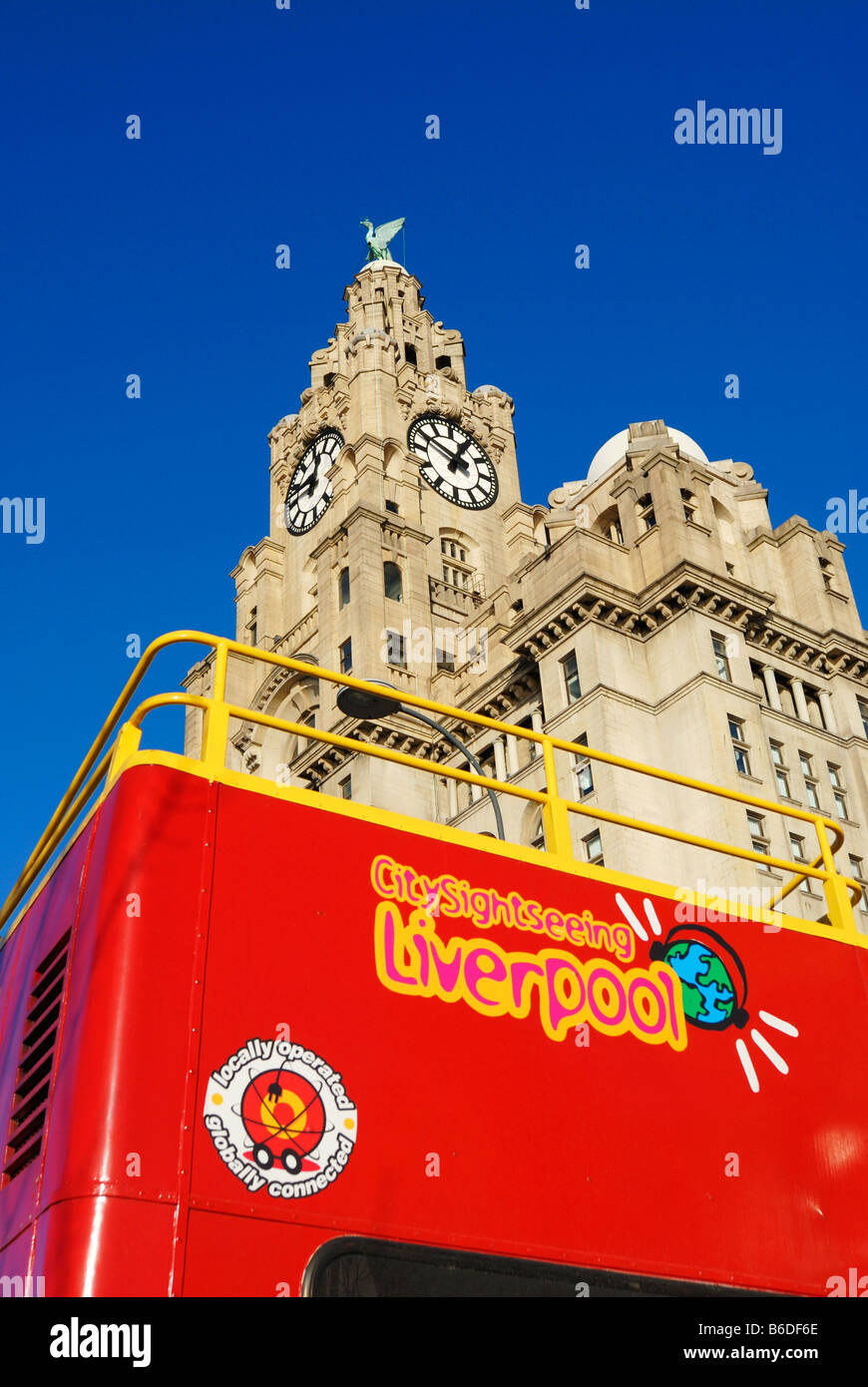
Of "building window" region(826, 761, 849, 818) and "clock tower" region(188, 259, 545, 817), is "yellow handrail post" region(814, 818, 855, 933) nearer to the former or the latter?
"building window" region(826, 761, 849, 818)

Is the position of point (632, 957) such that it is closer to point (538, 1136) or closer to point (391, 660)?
point (538, 1136)

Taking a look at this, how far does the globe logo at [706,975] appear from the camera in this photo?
10.3 metres

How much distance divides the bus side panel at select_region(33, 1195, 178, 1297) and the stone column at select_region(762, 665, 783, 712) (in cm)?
4856

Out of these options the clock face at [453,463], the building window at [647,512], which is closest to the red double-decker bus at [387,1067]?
the building window at [647,512]

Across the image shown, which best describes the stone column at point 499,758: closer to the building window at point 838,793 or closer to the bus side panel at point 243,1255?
the building window at point 838,793

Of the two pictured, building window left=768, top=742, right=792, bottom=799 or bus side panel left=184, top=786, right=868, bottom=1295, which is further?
building window left=768, top=742, right=792, bottom=799

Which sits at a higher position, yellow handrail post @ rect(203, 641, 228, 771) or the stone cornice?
the stone cornice

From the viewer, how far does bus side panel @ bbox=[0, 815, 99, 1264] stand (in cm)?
827

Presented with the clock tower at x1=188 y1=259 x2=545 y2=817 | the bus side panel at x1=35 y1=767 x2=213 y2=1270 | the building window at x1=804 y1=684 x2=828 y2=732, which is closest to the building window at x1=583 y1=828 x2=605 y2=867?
the clock tower at x1=188 y1=259 x2=545 y2=817

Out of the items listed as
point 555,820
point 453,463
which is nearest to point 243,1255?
point 555,820

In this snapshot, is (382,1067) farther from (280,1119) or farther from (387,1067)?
(280,1119)

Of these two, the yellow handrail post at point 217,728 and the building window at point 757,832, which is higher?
the building window at point 757,832

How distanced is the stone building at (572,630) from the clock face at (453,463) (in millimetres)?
159
